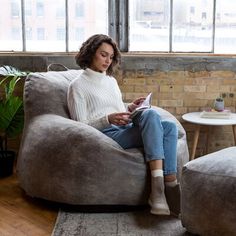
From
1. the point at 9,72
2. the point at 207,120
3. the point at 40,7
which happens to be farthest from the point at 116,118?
the point at 40,7

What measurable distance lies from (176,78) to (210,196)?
5.47 feet

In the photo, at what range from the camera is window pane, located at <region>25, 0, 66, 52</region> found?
3.58 meters

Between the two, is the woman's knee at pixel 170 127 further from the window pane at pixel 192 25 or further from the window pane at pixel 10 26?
the window pane at pixel 10 26

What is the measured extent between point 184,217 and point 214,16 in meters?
Answer: 1.98

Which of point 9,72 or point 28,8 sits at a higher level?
point 28,8

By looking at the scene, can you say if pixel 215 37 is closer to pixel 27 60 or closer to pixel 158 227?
pixel 27 60

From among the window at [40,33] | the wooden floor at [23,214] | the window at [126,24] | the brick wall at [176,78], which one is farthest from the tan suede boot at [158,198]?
the window at [40,33]

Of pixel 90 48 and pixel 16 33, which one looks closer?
pixel 90 48

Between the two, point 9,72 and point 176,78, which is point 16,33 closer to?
point 9,72

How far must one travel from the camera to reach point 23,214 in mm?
2518

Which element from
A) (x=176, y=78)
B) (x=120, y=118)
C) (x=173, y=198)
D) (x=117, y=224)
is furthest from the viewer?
(x=176, y=78)

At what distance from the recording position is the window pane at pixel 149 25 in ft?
11.6

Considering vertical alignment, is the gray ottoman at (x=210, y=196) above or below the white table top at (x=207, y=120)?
below

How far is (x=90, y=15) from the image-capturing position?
11.8ft
